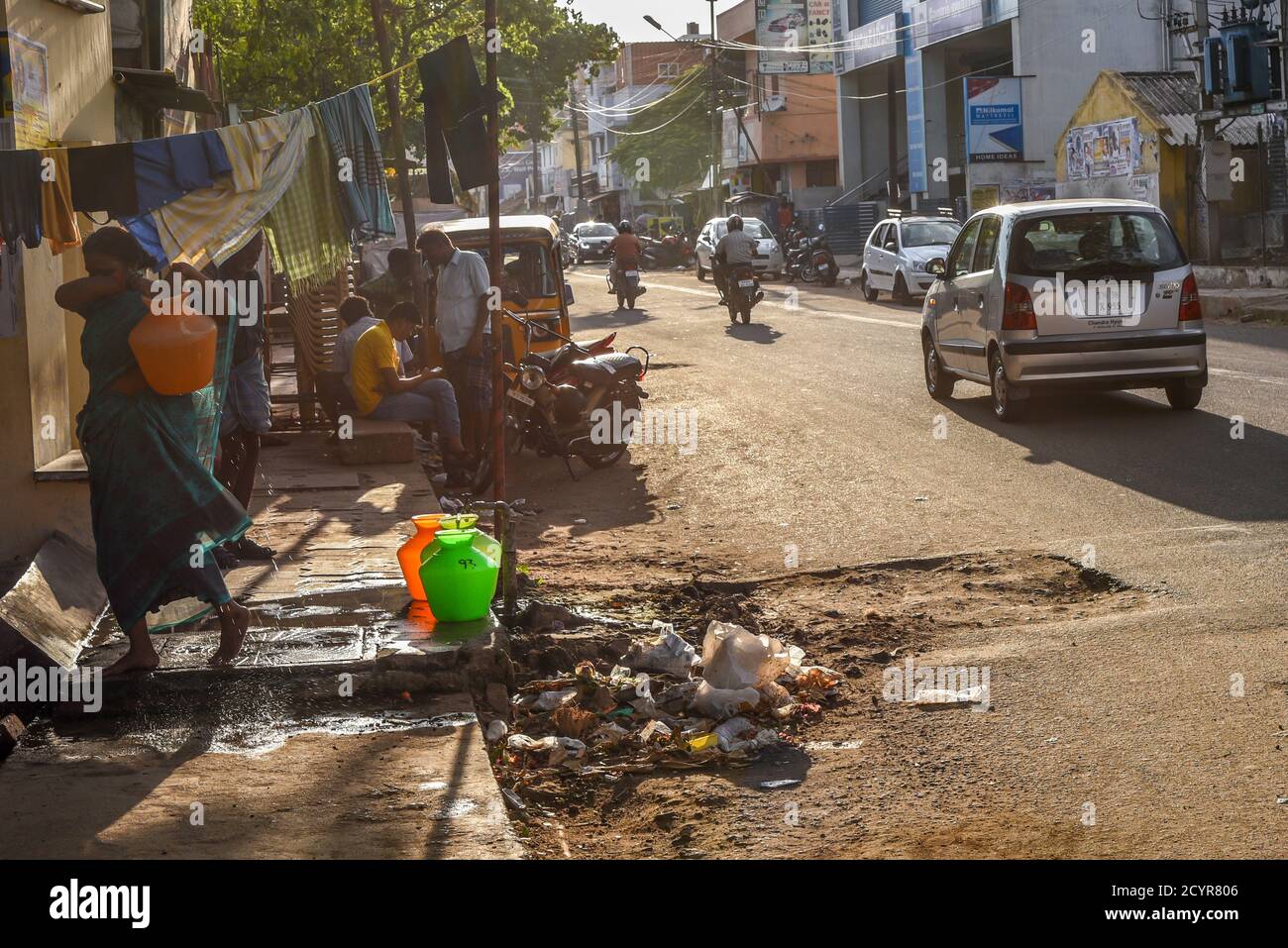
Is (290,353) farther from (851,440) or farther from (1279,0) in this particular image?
(1279,0)

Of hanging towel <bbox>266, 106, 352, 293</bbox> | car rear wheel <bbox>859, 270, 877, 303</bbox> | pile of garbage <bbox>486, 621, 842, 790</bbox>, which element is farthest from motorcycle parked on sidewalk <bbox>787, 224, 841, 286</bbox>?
pile of garbage <bbox>486, 621, 842, 790</bbox>

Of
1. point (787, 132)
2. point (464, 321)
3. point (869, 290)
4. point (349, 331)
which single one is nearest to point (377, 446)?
point (349, 331)

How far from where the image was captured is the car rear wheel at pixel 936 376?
13.9m

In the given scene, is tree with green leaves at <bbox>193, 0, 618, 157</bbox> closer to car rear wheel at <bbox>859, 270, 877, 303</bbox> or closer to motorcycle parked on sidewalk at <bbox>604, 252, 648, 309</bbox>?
motorcycle parked on sidewalk at <bbox>604, 252, 648, 309</bbox>

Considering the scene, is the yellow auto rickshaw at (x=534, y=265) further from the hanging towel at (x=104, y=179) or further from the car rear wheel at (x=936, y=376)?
the hanging towel at (x=104, y=179)

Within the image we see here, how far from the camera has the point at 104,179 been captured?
7188mm

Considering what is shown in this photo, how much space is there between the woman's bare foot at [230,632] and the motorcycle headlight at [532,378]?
5.65 m

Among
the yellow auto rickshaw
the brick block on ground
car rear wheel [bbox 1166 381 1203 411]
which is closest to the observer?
the brick block on ground

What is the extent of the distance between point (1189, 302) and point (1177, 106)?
762 inches

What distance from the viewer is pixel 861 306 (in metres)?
26.7

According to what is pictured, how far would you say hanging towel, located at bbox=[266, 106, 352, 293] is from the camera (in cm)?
862

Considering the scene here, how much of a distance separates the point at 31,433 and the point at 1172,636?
5.82 metres

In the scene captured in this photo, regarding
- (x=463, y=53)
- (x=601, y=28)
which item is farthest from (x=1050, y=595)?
(x=601, y=28)

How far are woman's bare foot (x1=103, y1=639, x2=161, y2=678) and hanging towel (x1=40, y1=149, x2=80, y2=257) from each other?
222 cm
